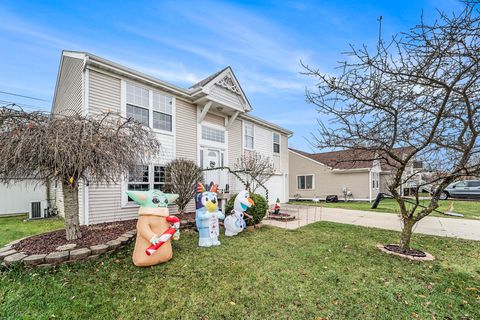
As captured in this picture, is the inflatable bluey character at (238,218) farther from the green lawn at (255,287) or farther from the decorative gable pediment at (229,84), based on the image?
the decorative gable pediment at (229,84)

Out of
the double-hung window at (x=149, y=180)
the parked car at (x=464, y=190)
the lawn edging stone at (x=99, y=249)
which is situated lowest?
the parked car at (x=464, y=190)

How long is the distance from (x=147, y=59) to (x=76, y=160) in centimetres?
906

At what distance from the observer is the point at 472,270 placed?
4.20m

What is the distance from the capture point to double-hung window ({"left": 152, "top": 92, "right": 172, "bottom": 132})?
9156 mm

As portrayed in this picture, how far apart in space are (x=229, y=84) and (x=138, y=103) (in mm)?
4614

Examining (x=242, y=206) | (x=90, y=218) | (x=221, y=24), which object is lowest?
(x=90, y=218)

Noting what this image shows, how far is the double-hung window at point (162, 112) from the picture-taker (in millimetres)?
9156

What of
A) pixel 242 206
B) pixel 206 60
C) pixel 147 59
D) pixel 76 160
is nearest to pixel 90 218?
pixel 76 160

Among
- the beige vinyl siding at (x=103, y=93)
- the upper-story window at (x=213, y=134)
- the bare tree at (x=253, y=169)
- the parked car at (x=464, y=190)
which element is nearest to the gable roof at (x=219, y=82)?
the upper-story window at (x=213, y=134)

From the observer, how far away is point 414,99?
4309mm

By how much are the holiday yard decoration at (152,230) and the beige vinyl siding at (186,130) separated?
546 centimetres

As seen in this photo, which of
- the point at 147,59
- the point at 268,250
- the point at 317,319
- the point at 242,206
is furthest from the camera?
the point at 147,59

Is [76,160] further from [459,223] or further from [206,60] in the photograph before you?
[459,223]

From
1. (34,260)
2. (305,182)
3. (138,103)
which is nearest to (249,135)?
Answer: (138,103)
